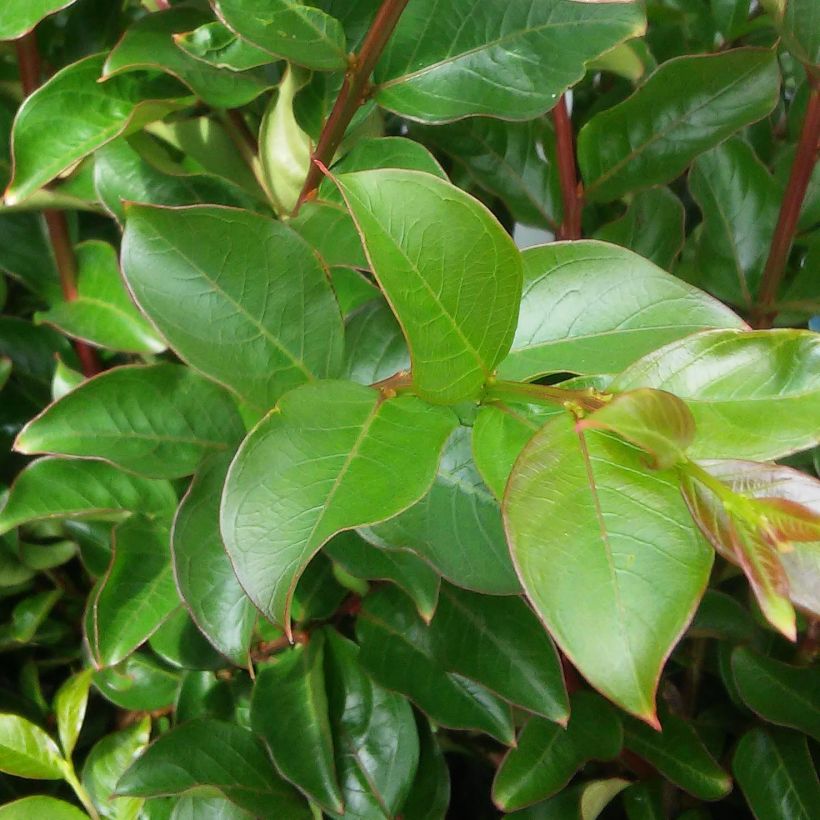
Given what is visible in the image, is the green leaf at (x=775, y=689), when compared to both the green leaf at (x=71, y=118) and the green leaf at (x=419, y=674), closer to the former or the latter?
the green leaf at (x=419, y=674)

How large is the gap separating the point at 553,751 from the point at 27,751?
0.37 m

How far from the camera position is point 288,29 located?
42 cm

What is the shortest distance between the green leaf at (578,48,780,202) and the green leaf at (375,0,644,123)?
0.11m

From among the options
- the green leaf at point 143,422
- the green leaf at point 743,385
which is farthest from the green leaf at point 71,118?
the green leaf at point 743,385

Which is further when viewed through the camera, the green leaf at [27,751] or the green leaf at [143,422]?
the green leaf at [27,751]

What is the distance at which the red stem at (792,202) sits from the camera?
61 cm

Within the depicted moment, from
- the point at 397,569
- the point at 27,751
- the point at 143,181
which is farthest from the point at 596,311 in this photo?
the point at 27,751

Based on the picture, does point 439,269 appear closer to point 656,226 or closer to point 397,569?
point 397,569

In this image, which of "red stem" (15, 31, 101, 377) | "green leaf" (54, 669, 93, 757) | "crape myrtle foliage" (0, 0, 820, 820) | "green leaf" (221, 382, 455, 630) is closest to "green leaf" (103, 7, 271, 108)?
"crape myrtle foliage" (0, 0, 820, 820)

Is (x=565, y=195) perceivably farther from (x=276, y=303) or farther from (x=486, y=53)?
(x=276, y=303)

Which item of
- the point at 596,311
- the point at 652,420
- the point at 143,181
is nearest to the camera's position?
the point at 652,420

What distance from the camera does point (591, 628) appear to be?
0.30 meters

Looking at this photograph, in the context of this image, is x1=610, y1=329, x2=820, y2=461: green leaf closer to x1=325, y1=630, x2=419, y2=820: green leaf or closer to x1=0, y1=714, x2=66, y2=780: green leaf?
x1=325, y1=630, x2=419, y2=820: green leaf

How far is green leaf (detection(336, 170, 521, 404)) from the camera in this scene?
13.1 inches
